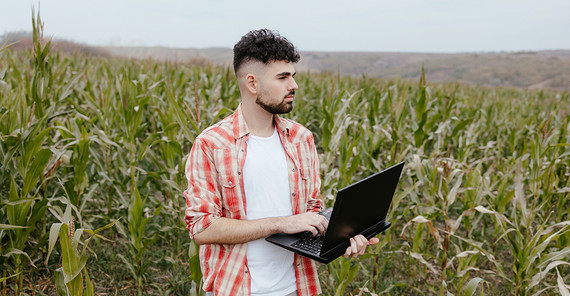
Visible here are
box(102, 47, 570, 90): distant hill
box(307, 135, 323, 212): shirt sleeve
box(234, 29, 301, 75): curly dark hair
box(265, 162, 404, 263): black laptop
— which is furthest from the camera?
box(102, 47, 570, 90): distant hill

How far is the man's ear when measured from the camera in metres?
1.38

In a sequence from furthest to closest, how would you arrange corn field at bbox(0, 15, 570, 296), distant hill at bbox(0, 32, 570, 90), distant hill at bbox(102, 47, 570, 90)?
distant hill at bbox(102, 47, 570, 90) → distant hill at bbox(0, 32, 570, 90) → corn field at bbox(0, 15, 570, 296)

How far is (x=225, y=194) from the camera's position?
1384 mm

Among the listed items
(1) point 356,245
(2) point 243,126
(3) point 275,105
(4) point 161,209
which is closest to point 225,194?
(2) point 243,126

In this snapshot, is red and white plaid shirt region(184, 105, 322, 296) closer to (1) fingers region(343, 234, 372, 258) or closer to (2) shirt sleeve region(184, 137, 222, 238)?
(2) shirt sleeve region(184, 137, 222, 238)

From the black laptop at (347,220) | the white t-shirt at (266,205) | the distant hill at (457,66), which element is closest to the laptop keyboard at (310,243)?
the black laptop at (347,220)

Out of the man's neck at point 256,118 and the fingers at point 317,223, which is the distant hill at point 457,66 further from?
the fingers at point 317,223

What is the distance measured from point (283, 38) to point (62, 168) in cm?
222

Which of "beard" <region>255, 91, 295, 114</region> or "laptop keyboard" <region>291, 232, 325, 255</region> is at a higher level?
"beard" <region>255, 91, 295, 114</region>

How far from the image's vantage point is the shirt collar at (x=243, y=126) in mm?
1416

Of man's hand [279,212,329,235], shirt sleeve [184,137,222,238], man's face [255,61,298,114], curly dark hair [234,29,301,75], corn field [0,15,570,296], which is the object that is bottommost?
corn field [0,15,570,296]

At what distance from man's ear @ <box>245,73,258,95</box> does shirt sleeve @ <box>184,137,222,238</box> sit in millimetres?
A: 243

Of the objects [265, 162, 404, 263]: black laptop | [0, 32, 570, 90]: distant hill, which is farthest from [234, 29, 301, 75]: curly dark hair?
[0, 32, 570, 90]: distant hill

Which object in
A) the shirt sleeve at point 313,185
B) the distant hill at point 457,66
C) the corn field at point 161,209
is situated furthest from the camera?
the distant hill at point 457,66
